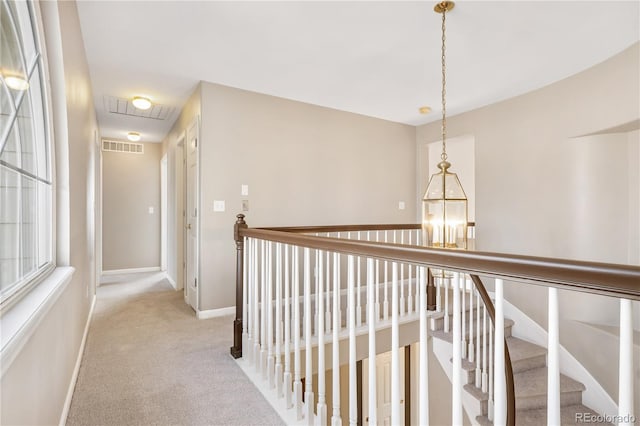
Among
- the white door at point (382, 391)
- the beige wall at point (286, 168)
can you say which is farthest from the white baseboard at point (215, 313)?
the white door at point (382, 391)

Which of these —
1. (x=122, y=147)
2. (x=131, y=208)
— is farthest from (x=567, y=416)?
(x=122, y=147)

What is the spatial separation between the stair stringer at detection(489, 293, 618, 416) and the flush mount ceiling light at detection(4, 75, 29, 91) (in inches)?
136

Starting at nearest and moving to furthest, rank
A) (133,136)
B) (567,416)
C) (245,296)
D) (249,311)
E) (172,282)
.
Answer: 1. (249,311)
2. (245,296)
3. (567,416)
4. (172,282)
5. (133,136)

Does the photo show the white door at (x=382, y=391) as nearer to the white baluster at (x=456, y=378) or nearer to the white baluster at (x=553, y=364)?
the white baluster at (x=456, y=378)

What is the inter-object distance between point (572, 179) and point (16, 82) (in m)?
4.18

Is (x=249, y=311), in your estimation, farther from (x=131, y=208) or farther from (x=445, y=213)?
(x=131, y=208)

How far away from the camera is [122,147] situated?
5.61 meters

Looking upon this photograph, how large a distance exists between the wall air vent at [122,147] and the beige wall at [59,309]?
383 cm

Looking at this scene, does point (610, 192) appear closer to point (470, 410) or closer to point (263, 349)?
point (470, 410)

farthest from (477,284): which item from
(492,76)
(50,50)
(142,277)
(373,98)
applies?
(142,277)

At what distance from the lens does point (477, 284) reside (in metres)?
2.29

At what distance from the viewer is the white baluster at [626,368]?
625mm

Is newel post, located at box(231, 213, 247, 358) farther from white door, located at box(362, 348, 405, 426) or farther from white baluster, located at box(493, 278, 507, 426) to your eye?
white door, located at box(362, 348, 405, 426)

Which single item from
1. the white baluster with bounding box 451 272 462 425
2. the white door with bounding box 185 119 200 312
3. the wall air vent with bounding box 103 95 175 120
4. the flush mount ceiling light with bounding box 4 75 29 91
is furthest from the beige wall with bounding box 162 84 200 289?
the white baluster with bounding box 451 272 462 425
